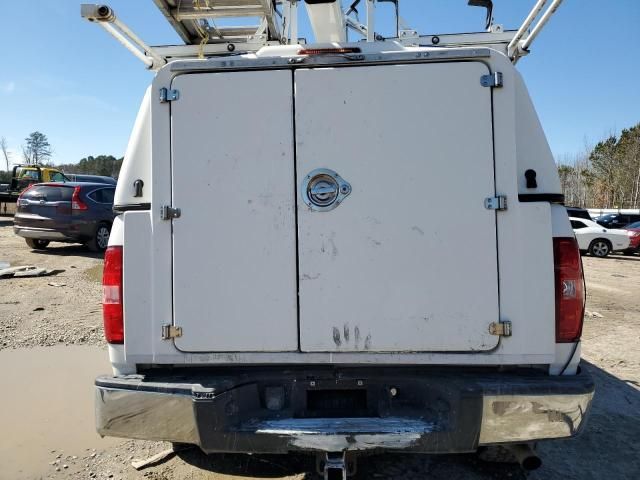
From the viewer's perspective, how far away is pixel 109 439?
3443 mm

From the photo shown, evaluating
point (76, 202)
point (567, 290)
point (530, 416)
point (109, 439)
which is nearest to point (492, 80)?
point (567, 290)

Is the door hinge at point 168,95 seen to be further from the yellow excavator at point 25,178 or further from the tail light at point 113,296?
the yellow excavator at point 25,178

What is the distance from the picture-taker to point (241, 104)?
2.41m

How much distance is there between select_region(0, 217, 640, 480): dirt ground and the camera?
9.68ft

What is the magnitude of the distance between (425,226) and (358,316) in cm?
56

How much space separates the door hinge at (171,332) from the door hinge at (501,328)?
1.57m

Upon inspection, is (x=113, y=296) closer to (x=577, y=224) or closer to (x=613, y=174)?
(x=577, y=224)

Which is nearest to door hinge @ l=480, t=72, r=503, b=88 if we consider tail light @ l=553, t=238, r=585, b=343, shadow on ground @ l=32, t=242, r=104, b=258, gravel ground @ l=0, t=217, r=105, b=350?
tail light @ l=553, t=238, r=585, b=343

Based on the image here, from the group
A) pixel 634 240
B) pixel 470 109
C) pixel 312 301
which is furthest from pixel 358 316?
pixel 634 240

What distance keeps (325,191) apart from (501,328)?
43.4 inches

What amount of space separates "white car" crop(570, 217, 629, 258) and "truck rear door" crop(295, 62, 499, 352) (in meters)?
16.1

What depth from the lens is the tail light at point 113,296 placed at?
245 centimetres

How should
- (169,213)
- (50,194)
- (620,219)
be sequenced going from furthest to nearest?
(620,219) < (50,194) < (169,213)

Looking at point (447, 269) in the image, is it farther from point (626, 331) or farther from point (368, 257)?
point (626, 331)
